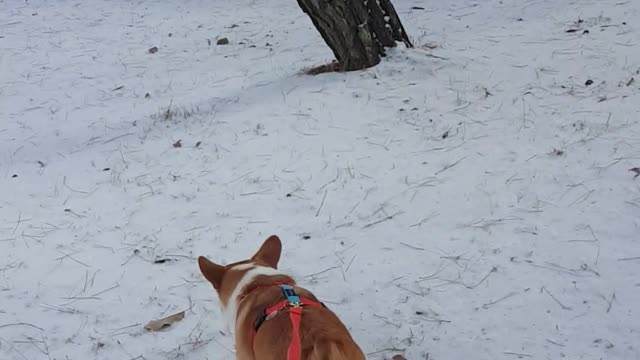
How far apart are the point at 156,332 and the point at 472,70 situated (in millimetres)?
5189

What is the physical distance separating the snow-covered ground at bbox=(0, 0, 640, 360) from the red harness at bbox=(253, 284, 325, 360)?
897 millimetres

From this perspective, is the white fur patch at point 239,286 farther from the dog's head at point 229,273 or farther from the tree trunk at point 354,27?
the tree trunk at point 354,27

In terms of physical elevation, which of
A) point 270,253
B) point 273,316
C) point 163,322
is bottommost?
point 163,322

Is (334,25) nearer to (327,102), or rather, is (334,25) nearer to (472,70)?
(327,102)

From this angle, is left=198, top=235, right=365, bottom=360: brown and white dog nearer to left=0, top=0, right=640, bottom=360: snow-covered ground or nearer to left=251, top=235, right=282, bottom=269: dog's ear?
left=251, top=235, right=282, bottom=269: dog's ear

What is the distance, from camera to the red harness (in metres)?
2.60

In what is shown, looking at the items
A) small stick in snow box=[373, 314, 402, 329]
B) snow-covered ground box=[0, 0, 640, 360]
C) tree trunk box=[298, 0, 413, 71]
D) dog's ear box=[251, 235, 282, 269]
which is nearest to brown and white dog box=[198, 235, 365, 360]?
dog's ear box=[251, 235, 282, 269]

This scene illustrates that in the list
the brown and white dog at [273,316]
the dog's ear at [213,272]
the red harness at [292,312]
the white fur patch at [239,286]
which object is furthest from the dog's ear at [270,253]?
the red harness at [292,312]

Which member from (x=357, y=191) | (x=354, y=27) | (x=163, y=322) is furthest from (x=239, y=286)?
(x=354, y=27)

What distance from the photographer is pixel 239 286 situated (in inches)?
131

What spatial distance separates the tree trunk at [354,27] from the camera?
7.39 m

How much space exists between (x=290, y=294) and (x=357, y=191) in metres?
2.41

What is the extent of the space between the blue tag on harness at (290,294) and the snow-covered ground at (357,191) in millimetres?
884

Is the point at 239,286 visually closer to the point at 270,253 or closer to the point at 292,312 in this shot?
the point at 270,253
